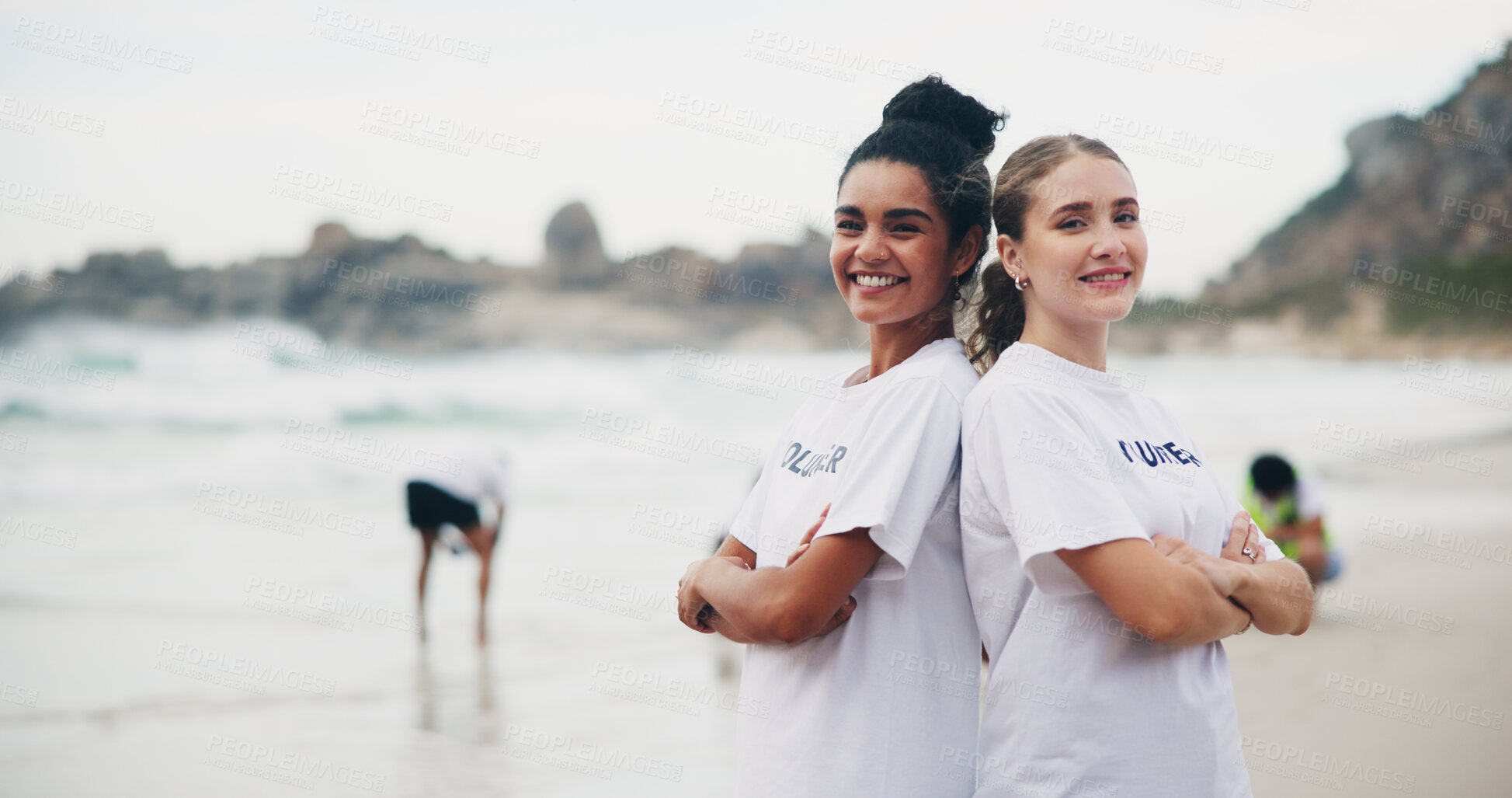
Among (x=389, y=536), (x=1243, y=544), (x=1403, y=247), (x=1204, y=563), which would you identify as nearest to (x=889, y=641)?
(x=1204, y=563)

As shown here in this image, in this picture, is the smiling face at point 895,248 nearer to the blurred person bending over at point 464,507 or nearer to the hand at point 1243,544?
the hand at point 1243,544

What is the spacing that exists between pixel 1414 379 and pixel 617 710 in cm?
2257

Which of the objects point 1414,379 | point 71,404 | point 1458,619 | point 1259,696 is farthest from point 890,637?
point 1414,379

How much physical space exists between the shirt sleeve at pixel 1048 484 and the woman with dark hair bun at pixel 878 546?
131 millimetres

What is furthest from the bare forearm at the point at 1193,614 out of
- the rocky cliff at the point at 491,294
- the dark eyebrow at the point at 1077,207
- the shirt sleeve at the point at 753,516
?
the rocky cliff at the point at 491,294

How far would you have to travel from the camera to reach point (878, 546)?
182 centimetres

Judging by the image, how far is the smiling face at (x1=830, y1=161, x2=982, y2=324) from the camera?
2.04 meters

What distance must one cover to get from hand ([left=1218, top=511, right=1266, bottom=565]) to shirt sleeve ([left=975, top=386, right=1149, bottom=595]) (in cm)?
22

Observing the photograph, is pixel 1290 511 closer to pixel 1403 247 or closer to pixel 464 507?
pixel 464 507

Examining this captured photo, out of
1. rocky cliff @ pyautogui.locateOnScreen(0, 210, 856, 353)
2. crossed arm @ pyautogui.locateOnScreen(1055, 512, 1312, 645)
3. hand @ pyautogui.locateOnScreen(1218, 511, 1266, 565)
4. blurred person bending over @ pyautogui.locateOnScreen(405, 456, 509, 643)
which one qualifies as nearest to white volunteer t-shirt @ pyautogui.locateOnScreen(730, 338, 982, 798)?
crossed arm @ pyautogui.locateOnScreen(1055, 512, 1312, 645)

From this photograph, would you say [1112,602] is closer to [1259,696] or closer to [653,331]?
[1259,696]

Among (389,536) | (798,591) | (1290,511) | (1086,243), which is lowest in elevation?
(389,536)

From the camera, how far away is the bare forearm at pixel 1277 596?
1.74 m

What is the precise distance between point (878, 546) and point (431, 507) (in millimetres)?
6519
